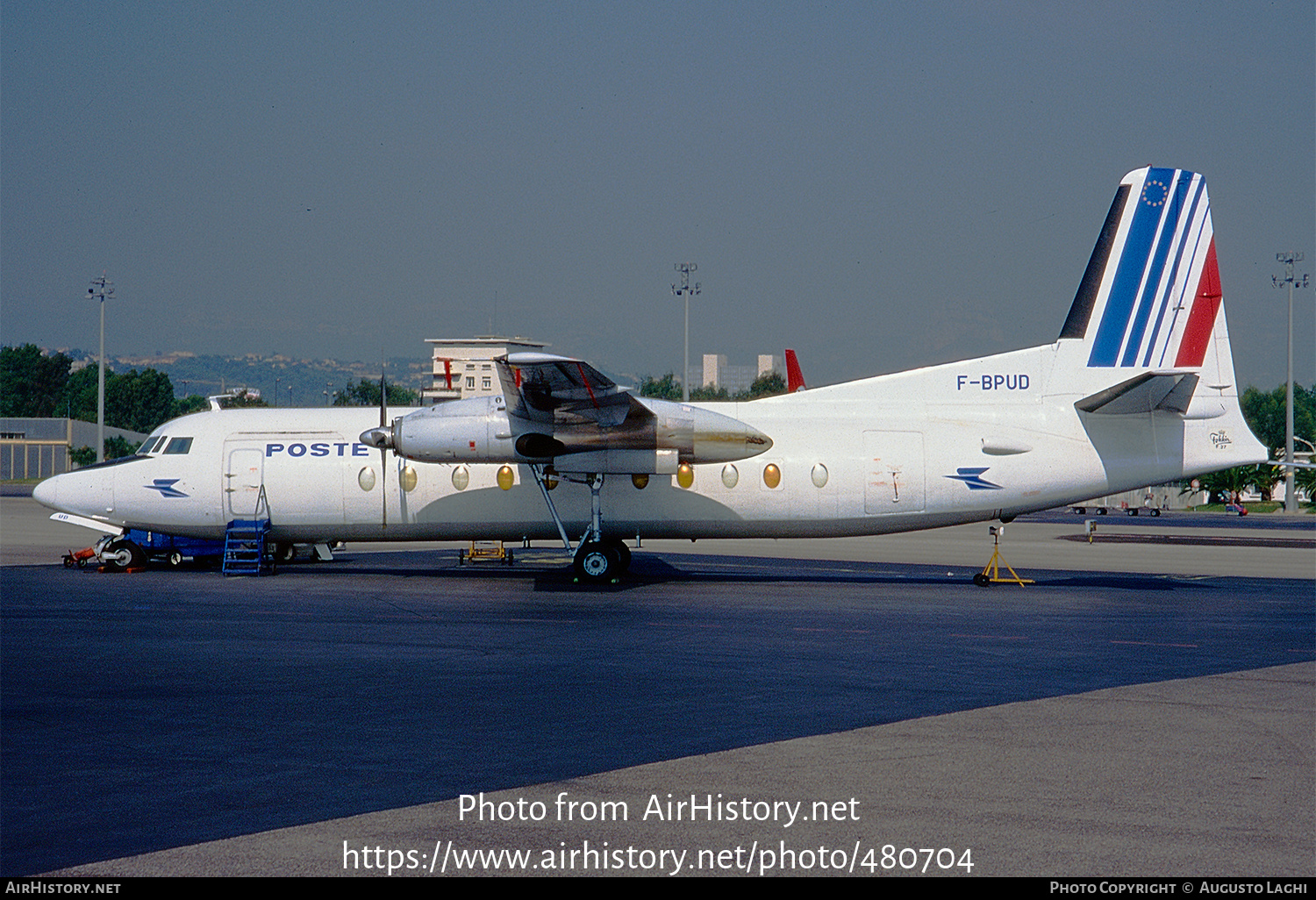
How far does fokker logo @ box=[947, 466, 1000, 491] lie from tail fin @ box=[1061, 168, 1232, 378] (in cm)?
319

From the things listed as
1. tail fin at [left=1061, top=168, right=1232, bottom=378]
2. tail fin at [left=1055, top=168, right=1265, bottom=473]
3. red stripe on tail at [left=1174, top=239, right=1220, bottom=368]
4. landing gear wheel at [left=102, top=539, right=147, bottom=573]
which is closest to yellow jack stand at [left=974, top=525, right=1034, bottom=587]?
tail fin at [left=1055, top=168, right=1265, bottom=473]

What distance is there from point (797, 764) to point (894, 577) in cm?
1525

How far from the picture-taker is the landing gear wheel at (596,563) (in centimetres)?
2031

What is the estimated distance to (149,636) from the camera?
13656mm

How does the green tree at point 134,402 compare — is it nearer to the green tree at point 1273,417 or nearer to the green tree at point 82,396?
the green tree at point 82,396

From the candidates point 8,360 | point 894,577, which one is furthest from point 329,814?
point 8,360

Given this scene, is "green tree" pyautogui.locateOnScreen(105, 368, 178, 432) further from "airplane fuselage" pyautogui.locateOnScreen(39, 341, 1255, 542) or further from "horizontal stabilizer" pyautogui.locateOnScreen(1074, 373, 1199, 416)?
"horizontal stabilizer" pyautogui.locateOnScreen(1074, 373, 1199, 416)

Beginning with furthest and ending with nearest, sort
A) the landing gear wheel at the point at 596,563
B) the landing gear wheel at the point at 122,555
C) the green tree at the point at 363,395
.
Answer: the green tree at the point at 363,395, the landing gear wheel at the point at 122,555, the landing gear wheel at the point at 596,563

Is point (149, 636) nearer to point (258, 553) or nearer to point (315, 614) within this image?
point (315, 614)

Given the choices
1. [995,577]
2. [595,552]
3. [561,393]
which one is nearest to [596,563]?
[595,552]

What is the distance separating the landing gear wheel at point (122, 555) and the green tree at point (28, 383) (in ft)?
415

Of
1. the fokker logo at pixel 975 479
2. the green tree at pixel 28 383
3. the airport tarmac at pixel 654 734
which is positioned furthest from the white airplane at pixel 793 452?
the green tree at pixel 28 383

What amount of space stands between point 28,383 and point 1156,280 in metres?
142
